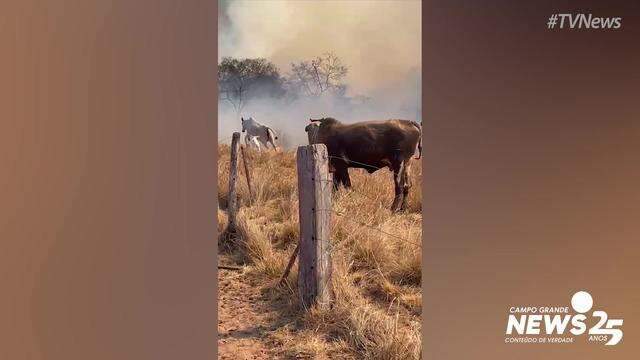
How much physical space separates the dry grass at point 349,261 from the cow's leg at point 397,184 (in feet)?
0.23

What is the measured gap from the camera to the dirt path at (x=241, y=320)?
2.37m

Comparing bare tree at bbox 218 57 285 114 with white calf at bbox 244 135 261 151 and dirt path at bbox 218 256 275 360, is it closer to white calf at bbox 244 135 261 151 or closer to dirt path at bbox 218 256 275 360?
white calf at bbox 244 135 261 151

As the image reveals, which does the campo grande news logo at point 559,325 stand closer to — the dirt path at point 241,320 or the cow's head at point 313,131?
the dirt path at point 241,320

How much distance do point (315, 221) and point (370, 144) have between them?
219cm

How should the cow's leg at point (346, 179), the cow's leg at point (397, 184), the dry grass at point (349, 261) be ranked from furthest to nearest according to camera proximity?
the cow's leg at point (346, 179) < the cow's leg at point (397, 184) < the dry grass at point (349, 261)

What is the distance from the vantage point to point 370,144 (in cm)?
448

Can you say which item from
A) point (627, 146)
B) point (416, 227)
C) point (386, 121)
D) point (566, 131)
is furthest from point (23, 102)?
point (386, 121)

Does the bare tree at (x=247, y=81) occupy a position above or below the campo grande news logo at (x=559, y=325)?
above

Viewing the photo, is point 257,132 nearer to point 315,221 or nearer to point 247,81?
point 247,81

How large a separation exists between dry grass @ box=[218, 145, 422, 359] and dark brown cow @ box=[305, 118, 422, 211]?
0.44 ft

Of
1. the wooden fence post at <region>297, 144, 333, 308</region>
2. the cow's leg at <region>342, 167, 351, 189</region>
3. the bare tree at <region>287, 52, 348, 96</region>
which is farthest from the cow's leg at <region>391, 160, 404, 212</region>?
the wooden fence post at <region>297, 144, 333, 308</region>

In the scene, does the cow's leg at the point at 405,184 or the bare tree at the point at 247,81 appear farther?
the bare tree at the point at 247,81

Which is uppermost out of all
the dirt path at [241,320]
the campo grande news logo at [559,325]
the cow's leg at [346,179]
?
the cow's leg at [346,179]

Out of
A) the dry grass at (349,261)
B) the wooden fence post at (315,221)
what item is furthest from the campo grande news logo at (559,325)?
the wooden fence post at (315,221)
